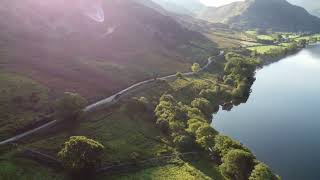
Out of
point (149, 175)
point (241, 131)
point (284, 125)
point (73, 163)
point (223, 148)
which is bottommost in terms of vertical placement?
point (73, 163)

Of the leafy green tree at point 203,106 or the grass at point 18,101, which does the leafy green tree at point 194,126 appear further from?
the grass at point 18,101

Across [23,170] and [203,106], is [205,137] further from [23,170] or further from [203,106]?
[23,170]

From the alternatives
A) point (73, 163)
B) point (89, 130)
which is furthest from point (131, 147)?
point (73, 163)

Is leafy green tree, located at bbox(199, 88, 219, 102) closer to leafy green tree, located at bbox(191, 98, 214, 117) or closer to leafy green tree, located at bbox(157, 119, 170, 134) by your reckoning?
leafy green tree, located at bbox(191, 98, 214, 117)

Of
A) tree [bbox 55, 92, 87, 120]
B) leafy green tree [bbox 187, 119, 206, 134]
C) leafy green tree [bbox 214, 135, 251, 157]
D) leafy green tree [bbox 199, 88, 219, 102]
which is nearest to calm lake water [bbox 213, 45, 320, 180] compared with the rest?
leafy green tree [bbox 199, 88, 219, 102]

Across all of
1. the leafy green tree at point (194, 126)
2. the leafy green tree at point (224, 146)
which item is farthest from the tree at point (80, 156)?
the leafy green tree at point (194, 126)

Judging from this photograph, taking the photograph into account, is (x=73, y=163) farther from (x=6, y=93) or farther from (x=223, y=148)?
(x=6, y=93)
